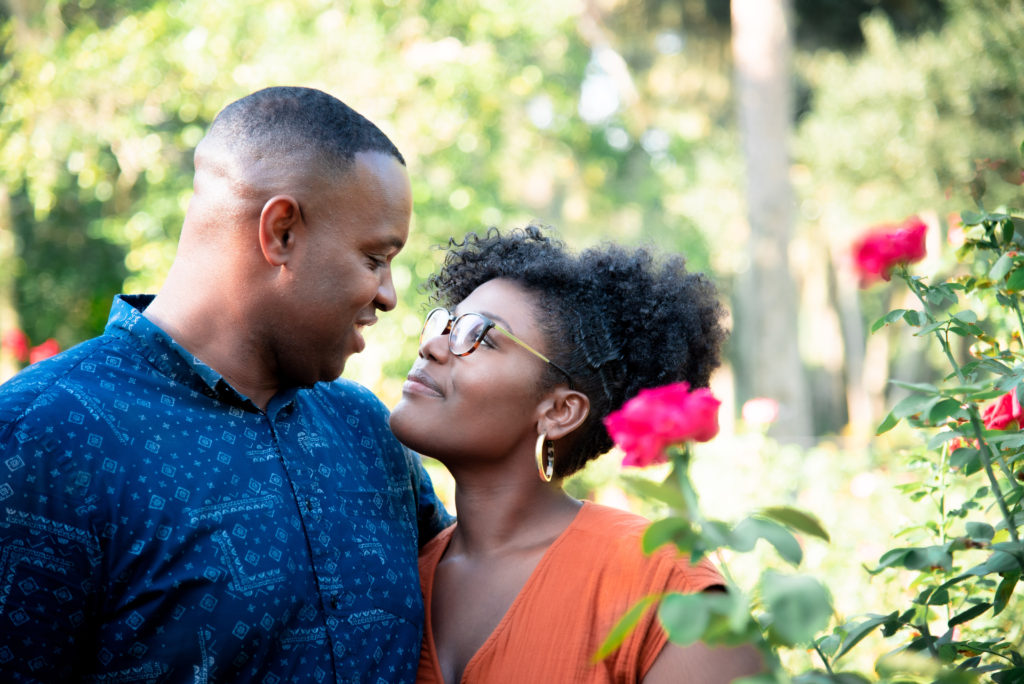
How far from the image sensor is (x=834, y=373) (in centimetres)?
2473

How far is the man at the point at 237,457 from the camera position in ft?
5.89

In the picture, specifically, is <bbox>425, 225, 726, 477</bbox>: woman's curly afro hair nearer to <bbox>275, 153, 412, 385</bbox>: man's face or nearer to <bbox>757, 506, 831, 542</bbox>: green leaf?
<bbox>275, 153, 412, 385</bbox>: man's face

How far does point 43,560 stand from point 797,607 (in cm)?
136

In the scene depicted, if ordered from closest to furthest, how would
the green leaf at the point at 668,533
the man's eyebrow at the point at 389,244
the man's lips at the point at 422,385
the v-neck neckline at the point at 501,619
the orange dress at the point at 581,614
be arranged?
the green leaf at the point at 668,533 → the orange dress at the point at 581,614 → the v-neck neckline at the point at 501,619 → the man's eyebrow at the point at 389,244 → the man's lips at the point at 422,385

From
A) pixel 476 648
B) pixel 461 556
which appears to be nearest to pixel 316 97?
pixel 461 556

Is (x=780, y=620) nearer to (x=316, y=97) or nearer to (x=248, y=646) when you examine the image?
(x=248, y=646)

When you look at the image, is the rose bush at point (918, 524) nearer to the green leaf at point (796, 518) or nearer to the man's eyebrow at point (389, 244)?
the green leaf at point (796, 518)

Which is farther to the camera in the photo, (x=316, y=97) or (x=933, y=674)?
(x=316, y=97)

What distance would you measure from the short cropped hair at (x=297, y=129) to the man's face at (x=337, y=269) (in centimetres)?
5

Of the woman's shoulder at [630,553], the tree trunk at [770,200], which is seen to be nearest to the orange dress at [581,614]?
the woman's shoulder at [630,553]

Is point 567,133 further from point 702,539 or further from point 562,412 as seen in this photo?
point 702,539

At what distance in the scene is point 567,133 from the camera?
12.1 metres

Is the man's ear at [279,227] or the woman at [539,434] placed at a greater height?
the man's ear at [279,227]

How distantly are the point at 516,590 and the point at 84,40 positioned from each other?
909 cm
